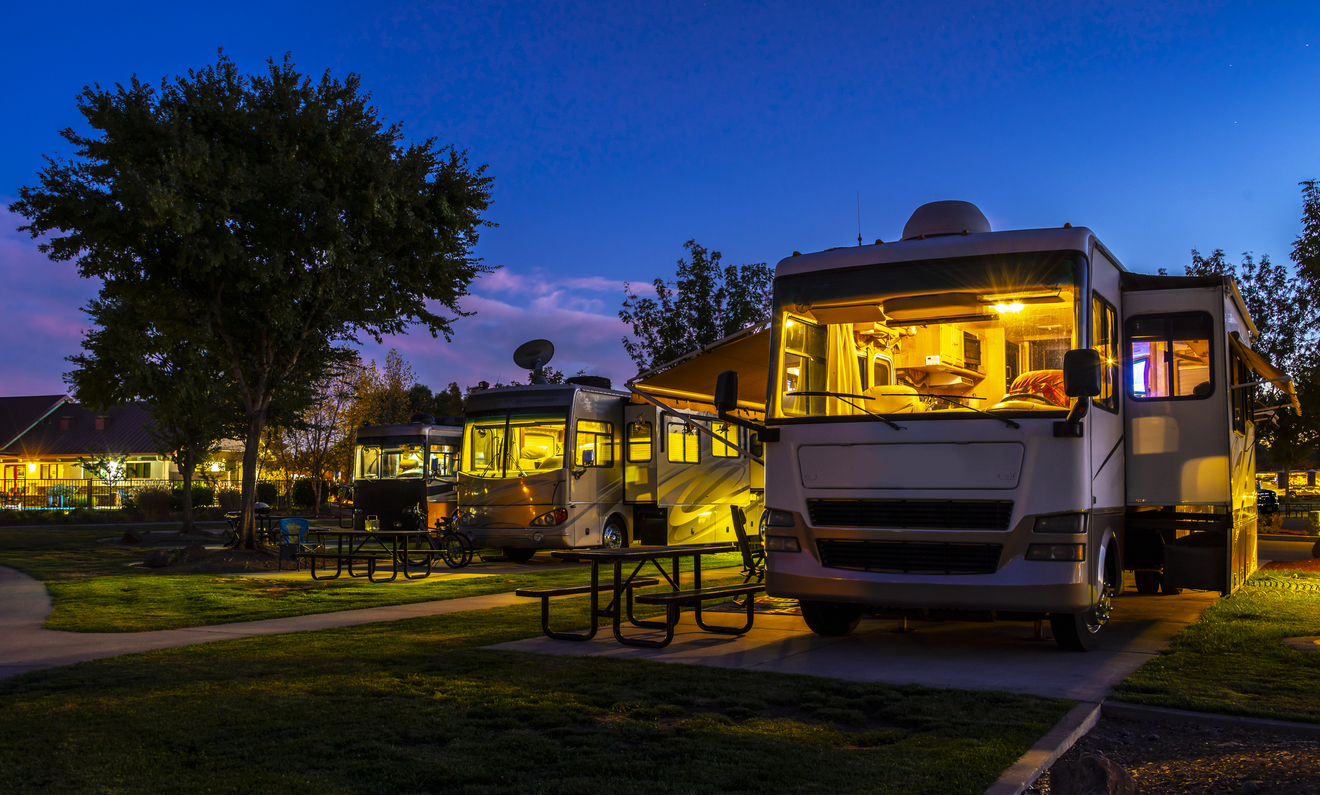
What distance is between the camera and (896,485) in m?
7.40

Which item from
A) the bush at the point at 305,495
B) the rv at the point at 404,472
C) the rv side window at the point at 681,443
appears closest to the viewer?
the rv side window at the point at 681,443

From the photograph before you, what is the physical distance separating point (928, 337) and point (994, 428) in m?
1.58

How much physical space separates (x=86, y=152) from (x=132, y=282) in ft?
6.82

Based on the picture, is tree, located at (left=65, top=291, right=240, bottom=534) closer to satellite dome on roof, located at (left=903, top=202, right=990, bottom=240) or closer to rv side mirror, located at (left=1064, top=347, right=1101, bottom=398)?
satellite dome on roof, located at (left=903, top=202, right=990, bottom=240)

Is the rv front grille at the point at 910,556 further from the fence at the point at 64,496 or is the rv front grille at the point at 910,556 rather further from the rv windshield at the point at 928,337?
the fence at the point at 64,496

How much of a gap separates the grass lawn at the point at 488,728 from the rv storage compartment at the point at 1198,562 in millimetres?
3602

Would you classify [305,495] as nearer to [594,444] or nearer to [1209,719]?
[594,444]

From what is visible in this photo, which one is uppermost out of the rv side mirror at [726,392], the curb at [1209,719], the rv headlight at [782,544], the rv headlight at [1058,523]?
the rv side mirror at [726,392]

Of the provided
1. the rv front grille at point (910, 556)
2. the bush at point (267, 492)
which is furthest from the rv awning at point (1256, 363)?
the bush at point (267, 492)

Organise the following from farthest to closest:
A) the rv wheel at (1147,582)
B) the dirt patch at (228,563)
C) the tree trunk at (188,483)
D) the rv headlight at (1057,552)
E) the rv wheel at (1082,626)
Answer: the tree trunk at (188,483), the dirt patch at (228,563), the rv wheel at (1147,582), the rv wheel at (1082,626), the rv headlight at (1057,552)

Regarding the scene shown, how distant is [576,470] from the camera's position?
56.6ft

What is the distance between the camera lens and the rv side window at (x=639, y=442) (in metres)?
18.3

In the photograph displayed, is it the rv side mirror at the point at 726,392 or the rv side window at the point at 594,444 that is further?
the rv side window at the point at 594,444

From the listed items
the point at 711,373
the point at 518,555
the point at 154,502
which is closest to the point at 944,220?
the point at 711,373
